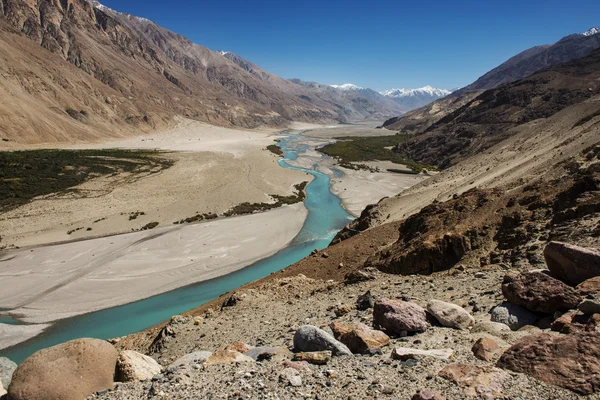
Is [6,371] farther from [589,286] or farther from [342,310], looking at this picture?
[589,286]

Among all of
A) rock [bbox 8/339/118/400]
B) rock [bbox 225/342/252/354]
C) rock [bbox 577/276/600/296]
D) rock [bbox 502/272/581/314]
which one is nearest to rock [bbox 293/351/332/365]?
rock [bbox 225/342/252/354]

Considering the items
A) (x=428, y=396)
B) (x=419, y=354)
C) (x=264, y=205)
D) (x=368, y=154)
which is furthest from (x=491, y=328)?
(x=368, y=154)

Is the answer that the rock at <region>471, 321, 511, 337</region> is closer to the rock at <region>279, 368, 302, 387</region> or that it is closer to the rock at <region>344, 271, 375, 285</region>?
the rock at <region>279, 368, 302, 387</region>

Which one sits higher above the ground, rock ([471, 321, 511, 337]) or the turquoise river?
rock ([471, 321, 511, 337])

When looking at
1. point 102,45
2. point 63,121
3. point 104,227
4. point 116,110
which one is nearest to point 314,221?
point 104,227

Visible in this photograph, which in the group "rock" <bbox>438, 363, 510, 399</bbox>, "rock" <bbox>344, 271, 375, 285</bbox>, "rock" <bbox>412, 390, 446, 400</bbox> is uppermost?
"rock" <bbox>412, 390, 446, 400</bbox>

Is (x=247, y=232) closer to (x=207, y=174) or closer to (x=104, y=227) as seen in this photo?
(x=104, y=227)

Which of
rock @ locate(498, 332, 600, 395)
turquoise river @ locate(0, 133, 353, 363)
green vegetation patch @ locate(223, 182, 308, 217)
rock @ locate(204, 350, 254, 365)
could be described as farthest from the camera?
green vegetation patch @ locate(223, 182, 308, 217)
